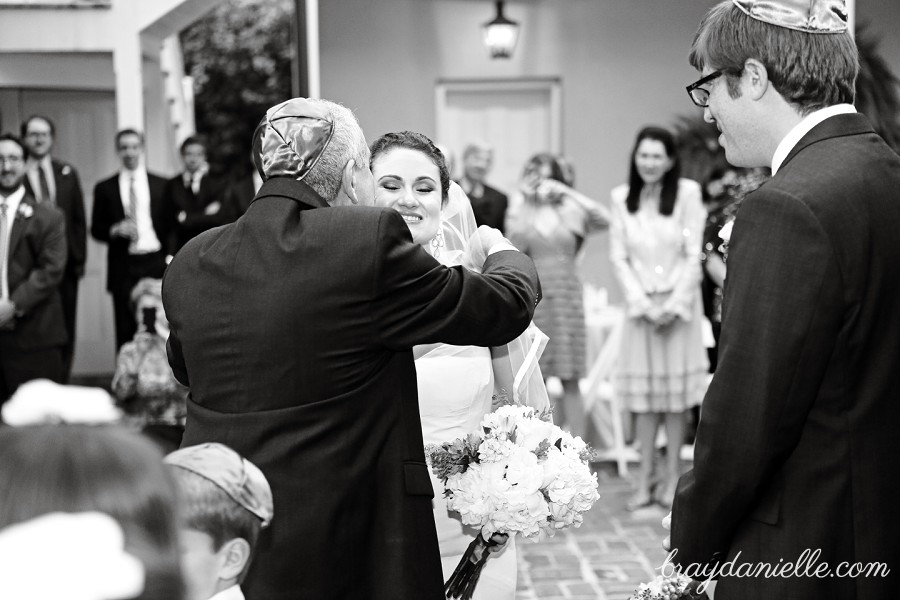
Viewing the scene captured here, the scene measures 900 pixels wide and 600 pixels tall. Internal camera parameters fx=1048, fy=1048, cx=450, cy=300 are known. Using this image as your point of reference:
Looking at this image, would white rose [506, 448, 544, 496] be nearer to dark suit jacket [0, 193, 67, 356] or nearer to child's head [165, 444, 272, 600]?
child's head [165, 444, 272, 600]

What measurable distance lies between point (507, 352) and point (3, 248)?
5.71 metres

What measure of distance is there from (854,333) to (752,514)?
0.41m

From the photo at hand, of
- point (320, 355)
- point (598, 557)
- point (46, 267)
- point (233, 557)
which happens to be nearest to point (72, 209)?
point (46, 267)

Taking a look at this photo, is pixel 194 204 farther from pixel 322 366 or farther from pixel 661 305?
pixel 322 366

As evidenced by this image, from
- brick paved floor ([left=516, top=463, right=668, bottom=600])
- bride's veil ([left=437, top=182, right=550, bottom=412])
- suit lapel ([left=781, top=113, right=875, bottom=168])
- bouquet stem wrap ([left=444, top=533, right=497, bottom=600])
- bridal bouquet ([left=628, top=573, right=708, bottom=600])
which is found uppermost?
suit lapel ([left=781, top=113, right=875, bottom=168])

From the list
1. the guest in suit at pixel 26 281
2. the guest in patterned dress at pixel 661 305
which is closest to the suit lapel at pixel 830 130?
the guest in patterned dress at pixel 661 305

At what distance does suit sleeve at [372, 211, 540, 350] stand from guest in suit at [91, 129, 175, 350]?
7.39 metres

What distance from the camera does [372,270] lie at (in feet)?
7.39

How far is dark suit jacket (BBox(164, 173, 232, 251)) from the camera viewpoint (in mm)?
9391

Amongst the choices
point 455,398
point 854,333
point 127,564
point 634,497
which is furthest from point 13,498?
point 634,497

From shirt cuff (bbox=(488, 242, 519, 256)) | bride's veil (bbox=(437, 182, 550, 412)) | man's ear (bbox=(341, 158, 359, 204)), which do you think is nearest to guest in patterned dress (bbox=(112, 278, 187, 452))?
bride's veil (bbox=(437, 182, 550, 412))

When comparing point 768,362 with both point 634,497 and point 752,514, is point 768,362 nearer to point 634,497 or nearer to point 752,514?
point 752,514

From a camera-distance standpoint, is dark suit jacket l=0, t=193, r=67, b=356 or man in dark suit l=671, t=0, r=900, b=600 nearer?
man in dark suit l=671, t=0, r=900, b=600

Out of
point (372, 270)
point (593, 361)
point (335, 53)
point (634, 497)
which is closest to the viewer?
point (372, 270)
